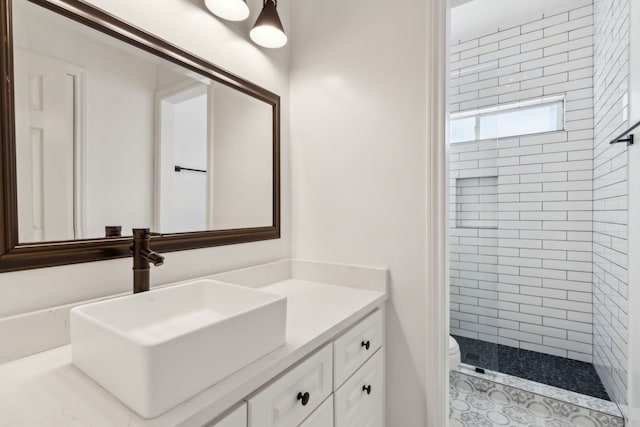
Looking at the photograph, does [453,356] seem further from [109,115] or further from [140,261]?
[109,115]

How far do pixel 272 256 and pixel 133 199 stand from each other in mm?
683

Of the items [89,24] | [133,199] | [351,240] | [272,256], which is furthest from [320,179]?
[89,24]

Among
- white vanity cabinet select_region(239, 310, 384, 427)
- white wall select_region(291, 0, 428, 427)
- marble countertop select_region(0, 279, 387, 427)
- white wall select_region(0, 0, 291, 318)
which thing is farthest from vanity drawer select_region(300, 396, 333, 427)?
white wall select_region(0, 0, 291, 318)

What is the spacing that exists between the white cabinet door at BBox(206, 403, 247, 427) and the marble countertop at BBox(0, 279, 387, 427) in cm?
2

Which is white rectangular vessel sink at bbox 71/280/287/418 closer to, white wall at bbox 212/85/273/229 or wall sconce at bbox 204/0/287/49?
white wall at bbox 212/85/273/229

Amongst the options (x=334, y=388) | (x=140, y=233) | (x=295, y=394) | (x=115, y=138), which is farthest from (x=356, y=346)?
(x=115, y=138)

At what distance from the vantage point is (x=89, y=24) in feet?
2.83

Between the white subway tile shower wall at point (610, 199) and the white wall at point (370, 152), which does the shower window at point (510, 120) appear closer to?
the white subway tile shower wall at point (610, 199)

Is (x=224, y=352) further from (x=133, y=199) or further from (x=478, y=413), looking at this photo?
(x=478, y=413)

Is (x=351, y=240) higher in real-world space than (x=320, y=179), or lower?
lower

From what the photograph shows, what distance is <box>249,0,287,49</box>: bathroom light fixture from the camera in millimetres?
1250

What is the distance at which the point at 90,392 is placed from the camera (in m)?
0.59

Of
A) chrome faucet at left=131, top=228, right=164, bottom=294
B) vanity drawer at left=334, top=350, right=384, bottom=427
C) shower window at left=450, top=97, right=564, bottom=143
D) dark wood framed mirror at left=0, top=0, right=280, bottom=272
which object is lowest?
vanity drawer at left=334, top=350, right=384, bottom=427

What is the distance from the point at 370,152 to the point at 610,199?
161 centimetres
